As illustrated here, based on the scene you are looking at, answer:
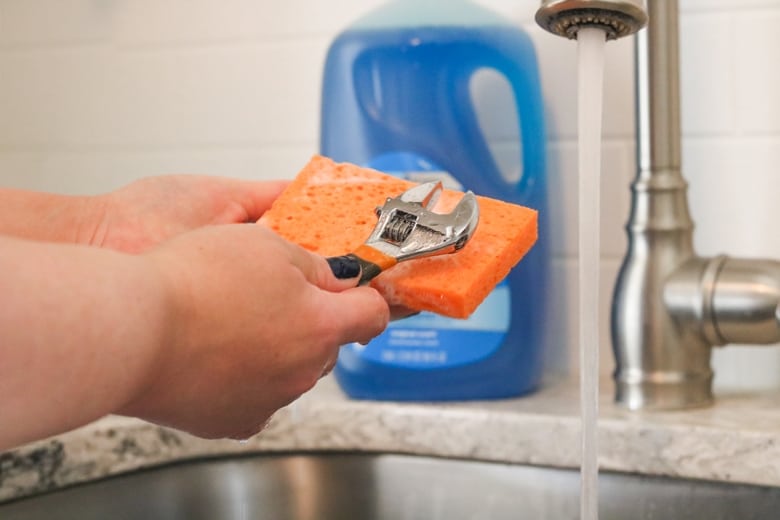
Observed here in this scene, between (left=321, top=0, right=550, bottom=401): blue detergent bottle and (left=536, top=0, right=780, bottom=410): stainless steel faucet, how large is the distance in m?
0.09

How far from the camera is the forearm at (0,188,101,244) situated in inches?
21.0

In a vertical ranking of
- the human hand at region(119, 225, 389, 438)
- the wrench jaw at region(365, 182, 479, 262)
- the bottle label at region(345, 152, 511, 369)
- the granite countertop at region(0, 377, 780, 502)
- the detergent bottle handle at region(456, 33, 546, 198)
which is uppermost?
the detergent bottle handle at region(456, 33, 546, 198)

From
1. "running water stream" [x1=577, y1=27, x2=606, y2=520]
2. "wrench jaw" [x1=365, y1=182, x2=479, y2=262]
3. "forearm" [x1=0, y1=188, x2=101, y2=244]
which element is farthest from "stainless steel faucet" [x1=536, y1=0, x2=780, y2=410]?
"forearm" [x1=0, y1=188, x2=101, y2=244]

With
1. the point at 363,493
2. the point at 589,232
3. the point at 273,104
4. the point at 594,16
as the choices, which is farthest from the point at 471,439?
the point at 273,104

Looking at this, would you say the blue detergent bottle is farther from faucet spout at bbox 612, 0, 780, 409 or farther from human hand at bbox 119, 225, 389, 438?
human hand at bbox 119, 225, 389, 438

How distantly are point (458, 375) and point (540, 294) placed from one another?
11 centimetres

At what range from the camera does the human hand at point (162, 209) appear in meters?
0.56

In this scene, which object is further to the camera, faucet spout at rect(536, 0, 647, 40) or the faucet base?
the faucet base

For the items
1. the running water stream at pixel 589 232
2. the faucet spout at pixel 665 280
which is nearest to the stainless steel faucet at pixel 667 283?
the faucet spout at pixel 665 280

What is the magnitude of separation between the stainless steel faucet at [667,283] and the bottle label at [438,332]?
94 millimetres

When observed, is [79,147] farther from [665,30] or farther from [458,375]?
[665,30]

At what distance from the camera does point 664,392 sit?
685mm

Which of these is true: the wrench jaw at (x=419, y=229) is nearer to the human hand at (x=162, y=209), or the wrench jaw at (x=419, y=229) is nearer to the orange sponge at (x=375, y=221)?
the orange sponge at (x=375, y=221)

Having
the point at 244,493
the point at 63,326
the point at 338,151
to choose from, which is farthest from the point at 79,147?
the point at 63,326
